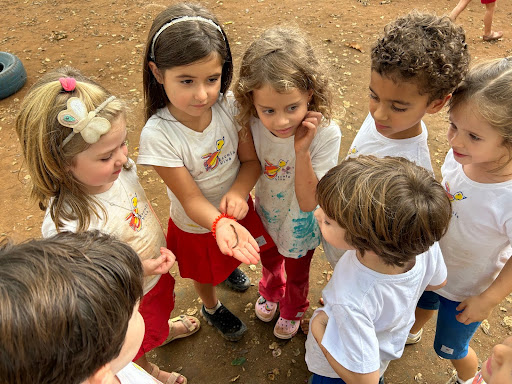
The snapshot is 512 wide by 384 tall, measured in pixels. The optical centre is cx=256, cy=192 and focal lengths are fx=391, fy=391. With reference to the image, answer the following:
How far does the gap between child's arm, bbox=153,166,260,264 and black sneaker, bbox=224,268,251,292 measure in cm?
124

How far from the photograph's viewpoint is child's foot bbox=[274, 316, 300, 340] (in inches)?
111

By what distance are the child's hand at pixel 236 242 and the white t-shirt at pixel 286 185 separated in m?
0.38

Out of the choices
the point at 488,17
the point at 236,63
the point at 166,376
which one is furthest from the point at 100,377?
the point at 488,17

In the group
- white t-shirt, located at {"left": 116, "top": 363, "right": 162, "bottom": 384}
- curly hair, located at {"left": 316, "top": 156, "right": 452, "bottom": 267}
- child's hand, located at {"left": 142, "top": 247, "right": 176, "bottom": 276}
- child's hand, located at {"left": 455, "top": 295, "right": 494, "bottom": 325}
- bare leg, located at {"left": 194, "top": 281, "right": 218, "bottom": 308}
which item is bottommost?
bare leg, located at {"left": 194, "top": 281, "right": 218, "bottom": 308}

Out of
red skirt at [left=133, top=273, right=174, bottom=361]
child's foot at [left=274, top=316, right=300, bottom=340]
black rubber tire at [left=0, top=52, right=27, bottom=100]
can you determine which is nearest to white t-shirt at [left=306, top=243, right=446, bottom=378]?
red skirt at [left=133, top=273, right=174, bottom=361]

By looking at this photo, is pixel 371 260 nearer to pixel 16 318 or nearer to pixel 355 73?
pixel 16 318

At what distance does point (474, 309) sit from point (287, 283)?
1.13 m

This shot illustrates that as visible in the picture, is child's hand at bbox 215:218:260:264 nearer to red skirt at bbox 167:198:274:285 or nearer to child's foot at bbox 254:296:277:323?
red skirt at bbox 167:198:274:285

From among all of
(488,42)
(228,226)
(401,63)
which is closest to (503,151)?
(401,63)

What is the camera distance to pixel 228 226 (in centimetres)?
199

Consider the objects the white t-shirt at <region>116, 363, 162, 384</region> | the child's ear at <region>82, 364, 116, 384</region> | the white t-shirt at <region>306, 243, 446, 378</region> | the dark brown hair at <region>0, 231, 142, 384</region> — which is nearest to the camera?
the dark brown hair at <region>0, 231, 142, 384</region>

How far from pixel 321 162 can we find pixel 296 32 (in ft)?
2.25

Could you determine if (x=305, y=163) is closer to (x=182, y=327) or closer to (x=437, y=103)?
(x=437, y=103)

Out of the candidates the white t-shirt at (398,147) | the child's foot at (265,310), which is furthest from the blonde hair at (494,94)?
the child's foot at (265,310)
